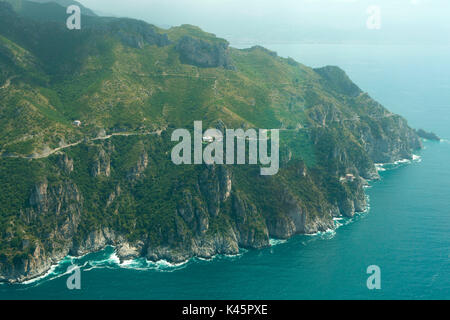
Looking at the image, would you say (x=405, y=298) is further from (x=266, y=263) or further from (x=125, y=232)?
(x=125, y=232)

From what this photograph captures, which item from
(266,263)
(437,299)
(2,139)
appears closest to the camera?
(437,299)

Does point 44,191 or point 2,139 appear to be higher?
point 2,139

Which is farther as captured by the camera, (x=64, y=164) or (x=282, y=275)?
(x=64, y=164)

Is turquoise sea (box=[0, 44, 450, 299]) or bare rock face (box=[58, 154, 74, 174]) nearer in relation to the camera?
turquoise sea (box=[0, 44, 450, 299])

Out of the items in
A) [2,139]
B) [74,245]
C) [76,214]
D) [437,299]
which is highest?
[2,139]

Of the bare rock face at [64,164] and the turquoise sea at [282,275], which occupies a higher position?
the bare rock face at [64,164]

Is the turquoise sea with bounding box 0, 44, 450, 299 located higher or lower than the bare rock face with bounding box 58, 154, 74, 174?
lower

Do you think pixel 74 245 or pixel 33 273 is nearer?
pixel 33 273

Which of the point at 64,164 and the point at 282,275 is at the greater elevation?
the point at 64,164

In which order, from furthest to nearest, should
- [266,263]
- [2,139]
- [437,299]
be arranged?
[2,139] < [266,263] < [437,299]

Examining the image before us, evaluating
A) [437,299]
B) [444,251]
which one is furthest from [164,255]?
[444,251]

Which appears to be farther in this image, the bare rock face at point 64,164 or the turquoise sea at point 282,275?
the bare rock face at point 64,164
